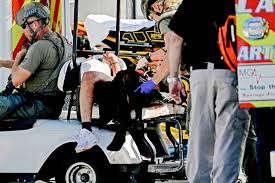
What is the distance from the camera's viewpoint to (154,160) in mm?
6449

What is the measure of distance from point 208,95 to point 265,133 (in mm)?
413

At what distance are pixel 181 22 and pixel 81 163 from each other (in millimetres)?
2042

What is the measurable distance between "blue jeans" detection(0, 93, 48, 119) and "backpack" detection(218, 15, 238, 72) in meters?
2.43

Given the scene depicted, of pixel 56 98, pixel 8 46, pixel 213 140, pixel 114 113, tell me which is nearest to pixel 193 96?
pixel 213 140

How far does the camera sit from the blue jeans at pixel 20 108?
6660 mm

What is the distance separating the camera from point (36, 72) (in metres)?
6.77

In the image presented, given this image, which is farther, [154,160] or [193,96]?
[154,160]

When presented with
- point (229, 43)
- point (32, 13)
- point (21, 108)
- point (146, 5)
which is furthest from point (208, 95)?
point (32, 13)

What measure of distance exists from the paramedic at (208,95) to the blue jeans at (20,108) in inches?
80.1

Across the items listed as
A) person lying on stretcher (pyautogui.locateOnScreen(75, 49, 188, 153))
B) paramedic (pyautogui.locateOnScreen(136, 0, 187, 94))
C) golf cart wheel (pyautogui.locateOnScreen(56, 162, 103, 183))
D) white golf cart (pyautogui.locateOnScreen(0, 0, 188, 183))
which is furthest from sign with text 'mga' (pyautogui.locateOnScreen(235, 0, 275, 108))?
golf cart wheel (pyautogui.locateOnScreen(56, 162, 103, 183))

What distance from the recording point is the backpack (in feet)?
15.2

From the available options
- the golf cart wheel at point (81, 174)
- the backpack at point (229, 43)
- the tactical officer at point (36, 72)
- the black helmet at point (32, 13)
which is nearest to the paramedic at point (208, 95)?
the backpack at point (229, 43)

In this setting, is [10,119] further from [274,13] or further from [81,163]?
[274,13]

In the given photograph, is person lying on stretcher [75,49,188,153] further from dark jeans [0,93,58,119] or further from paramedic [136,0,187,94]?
dark jeans [0,93,58,119]
